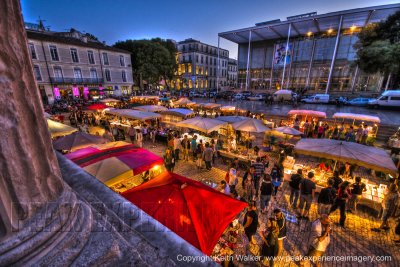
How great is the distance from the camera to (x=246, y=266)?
466 centimetres

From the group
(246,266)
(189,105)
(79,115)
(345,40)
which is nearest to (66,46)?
(79,115)

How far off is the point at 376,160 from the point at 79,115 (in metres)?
21.1

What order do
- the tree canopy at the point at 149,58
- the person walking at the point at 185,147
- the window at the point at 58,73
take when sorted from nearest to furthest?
the person walking at the point at 185,147, the window at the point at 58,73, the tree canopy at the point at 149,58

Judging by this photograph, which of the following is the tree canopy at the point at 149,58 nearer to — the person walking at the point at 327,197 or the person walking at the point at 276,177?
the person walking at the point at 276,177

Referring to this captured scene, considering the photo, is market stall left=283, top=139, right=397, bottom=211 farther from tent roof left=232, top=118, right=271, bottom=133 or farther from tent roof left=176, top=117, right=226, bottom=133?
tent roof left=176, top=117, right=226, bottom=133

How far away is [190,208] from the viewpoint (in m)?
3.86

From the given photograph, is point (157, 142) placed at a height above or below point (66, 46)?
below

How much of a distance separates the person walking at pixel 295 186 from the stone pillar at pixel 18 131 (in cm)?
694

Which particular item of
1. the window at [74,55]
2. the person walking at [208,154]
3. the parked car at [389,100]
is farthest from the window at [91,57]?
the parked car at [389,100]

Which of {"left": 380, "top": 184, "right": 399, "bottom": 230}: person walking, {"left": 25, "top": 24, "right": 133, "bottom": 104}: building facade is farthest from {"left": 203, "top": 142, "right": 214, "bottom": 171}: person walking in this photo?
{"left": 25, "top": 24, "right": 133, "bottom": 104}: building facade

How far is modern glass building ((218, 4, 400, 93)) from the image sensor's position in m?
33.7

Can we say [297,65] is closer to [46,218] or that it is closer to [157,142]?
[157,142]

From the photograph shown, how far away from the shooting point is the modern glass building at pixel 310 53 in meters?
33.7

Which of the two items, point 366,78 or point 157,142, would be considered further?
point 366,78
